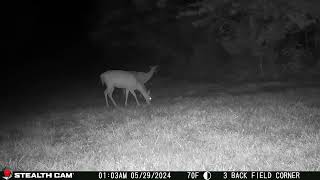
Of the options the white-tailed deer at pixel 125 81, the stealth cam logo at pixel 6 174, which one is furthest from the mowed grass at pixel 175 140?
the white-tailed deer at pixel 125 81

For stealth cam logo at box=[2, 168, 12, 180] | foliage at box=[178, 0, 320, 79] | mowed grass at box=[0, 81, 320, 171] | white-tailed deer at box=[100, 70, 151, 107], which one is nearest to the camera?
stealth cam logo at box=[2, 168, 12, 180]

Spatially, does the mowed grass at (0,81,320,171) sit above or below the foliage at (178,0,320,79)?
below

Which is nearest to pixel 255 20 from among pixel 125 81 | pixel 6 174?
pixel 125 81

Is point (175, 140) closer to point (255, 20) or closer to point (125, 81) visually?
point (125, 81)

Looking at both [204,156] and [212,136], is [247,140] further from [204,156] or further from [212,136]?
[204,156]

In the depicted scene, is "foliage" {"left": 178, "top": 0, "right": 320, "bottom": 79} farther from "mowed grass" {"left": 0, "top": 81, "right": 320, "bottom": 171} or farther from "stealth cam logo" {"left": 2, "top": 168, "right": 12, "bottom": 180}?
"stealth cam logo" {"left": 2, "top": 168, "right": 12, "bottom": 180}

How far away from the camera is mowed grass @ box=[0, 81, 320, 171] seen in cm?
643

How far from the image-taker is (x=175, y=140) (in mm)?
7875

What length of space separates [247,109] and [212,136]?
3572mm

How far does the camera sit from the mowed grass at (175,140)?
6426 mm

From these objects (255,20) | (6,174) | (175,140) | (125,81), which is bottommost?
(6,174)

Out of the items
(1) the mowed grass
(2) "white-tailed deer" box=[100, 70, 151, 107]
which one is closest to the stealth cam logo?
(1) the mowed grass

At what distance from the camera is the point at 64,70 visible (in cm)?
4500

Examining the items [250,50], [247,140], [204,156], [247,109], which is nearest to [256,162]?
[204,156]
